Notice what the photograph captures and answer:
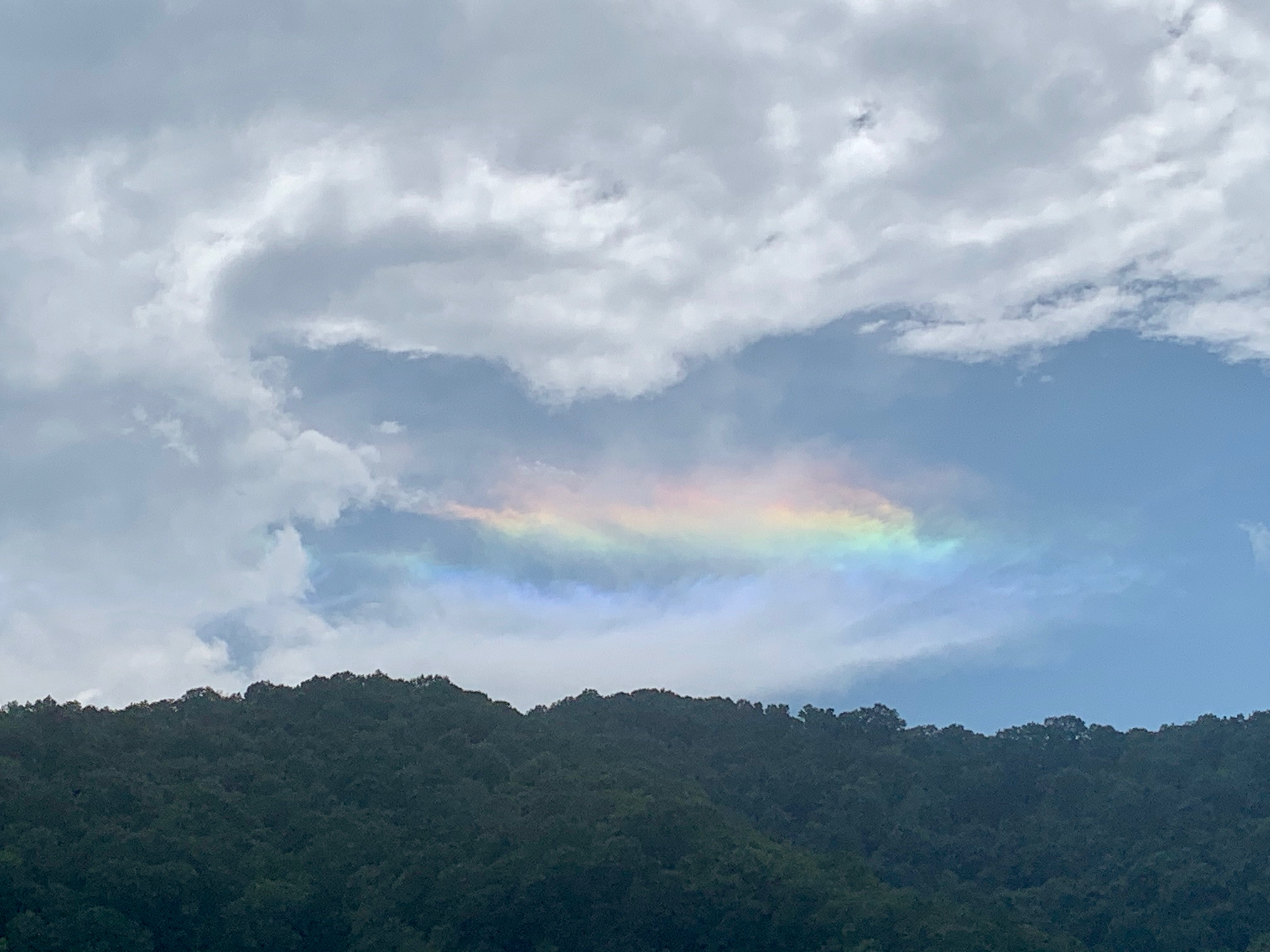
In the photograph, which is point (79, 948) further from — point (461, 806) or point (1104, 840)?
point (1104, 840)

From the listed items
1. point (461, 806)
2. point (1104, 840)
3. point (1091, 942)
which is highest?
point (461, 806)

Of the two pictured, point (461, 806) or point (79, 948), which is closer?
point (79, 948)

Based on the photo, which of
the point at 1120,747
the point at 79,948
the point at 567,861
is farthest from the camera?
the point at 1120,747

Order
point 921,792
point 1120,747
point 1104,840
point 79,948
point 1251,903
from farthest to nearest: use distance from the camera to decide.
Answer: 1. point 1120,747
2. point 921,792
3. point 1104,840
4. point 1251,903
5. point 79,948

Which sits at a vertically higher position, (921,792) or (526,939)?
(921,792)

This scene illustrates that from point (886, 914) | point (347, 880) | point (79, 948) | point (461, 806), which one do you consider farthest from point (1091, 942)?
point (79, 948)

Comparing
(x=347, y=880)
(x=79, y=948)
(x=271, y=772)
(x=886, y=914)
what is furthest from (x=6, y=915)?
(x=886, y=914)
